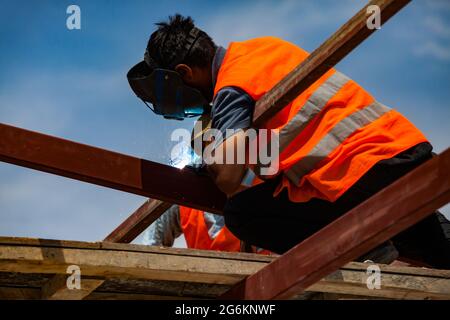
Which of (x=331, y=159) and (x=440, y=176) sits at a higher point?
(x=331, y=159)

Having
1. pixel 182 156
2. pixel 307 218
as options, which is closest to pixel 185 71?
pixel 182 156

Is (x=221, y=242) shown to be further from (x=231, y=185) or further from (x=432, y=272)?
(x=432, y=272)

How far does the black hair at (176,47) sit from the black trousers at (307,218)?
2.86 feet

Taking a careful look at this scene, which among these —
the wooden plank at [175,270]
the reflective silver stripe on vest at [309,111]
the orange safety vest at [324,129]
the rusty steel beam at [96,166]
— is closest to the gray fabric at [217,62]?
the orange safety vest at [324,129]

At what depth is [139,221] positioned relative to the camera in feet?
22.0

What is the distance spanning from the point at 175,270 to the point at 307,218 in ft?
3.51

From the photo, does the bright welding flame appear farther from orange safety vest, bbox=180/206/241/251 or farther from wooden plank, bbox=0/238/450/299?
wooden plank, bbox=0/238/450/299

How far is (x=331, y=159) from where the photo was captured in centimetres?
495

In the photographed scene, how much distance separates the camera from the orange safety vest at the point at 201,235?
6.43m

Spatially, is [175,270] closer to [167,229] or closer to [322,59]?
[322,59]

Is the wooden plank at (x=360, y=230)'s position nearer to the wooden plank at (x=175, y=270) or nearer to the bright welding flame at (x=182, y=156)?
the wooden plank at (x=175, y=270)
